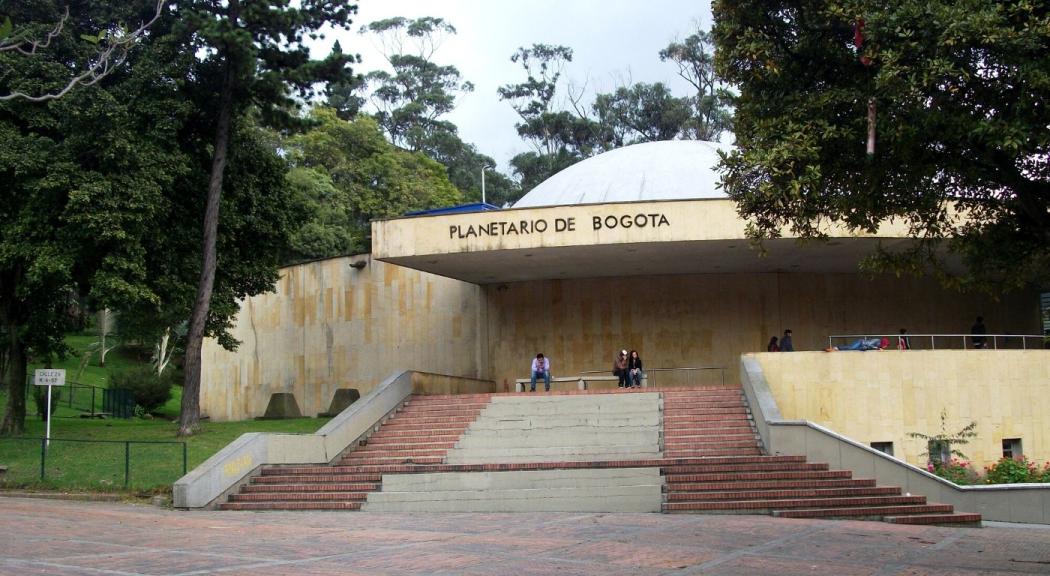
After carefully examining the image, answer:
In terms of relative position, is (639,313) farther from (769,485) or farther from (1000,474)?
(769,485)

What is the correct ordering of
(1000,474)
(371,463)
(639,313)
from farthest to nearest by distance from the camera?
1. (639,313)
2. (371,463)
3. (1000,474)

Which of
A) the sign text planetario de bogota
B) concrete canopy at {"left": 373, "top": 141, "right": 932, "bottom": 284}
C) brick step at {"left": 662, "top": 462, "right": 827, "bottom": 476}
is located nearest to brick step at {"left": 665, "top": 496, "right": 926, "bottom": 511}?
brick step at {"left": 662, "top": 462, "right": 827, "bottom": 476}

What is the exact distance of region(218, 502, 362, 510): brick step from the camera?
1773cm

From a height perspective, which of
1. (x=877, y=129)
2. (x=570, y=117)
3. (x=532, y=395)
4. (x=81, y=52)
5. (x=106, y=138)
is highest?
(x=570, y=117)

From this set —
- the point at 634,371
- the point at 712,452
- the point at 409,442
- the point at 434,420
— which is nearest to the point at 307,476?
the point at 409,442

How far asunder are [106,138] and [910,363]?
63.6 ft

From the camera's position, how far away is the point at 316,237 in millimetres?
47719

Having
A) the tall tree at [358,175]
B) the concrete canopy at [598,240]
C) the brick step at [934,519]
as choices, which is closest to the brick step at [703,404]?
the concrete canopy at [598,240]

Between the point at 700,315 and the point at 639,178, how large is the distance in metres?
5.22

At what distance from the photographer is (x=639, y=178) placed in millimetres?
32344

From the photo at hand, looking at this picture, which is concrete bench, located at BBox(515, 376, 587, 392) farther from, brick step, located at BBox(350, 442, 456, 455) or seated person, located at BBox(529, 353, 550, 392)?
brick step, located at BBox(350, 442, 456, 455)

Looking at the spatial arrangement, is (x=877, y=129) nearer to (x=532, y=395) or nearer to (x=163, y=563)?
(x=163, y=563)

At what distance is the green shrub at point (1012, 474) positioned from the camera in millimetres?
19203

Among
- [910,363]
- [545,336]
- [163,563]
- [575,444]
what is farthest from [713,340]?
[163,563]
